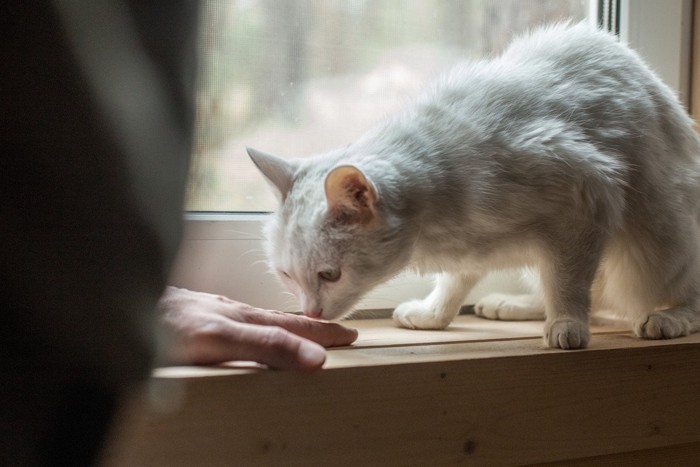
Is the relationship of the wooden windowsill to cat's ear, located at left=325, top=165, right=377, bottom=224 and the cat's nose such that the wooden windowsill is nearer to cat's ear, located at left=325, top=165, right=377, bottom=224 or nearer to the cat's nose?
the cat's nose

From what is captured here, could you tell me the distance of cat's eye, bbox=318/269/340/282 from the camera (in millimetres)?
1111

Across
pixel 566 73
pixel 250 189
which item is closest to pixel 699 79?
pixel 566 73

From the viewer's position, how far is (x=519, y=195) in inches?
46.2

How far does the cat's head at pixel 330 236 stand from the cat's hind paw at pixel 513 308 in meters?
0.46

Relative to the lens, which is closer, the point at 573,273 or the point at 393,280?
the point at 573,273

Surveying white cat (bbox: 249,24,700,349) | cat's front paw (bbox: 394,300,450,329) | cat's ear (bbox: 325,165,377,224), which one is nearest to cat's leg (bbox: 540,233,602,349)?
white cat (bbox: 249,24,700,349)

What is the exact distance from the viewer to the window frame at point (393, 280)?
4.47 ft

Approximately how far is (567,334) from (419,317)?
334mm

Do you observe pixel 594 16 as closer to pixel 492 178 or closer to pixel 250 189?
pixel 492 178

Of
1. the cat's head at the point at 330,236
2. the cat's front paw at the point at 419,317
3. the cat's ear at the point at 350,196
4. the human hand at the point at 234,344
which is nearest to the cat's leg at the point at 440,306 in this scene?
the cat's front paw at the point at 419,317

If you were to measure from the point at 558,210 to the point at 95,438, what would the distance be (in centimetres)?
96

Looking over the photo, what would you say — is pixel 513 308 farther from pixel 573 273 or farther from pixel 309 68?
pixel 309 68

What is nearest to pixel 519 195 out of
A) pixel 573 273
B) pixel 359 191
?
pixel 573 273

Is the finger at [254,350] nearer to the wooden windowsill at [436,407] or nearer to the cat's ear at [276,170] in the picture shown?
the wooden windowsill at [436,407]
